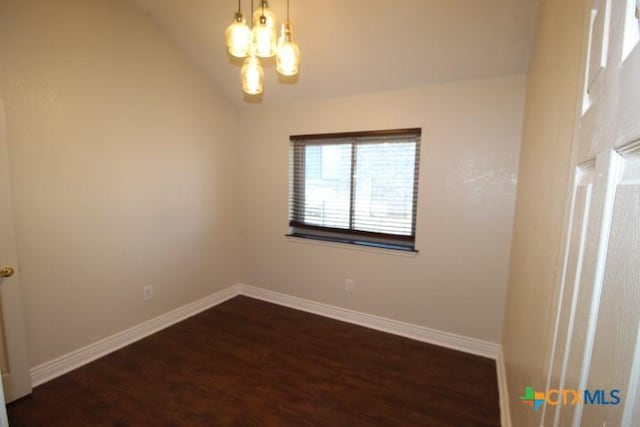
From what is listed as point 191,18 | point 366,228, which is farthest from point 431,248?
point 191,18

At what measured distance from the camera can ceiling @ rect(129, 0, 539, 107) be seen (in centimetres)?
197

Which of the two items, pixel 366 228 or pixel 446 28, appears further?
pixel 366 228

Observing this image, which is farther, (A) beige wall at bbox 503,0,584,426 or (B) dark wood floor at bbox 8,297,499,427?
(B) dark wood floor at bbox 8,297,499,427

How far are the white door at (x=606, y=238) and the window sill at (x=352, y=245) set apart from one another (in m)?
2.11

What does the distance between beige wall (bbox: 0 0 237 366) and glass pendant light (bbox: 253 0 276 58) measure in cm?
156

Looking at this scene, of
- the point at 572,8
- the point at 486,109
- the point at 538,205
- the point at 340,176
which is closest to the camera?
the point at 572,8

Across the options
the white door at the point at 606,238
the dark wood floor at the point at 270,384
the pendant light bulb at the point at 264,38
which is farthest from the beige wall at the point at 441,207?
the white door at the point at 606,238

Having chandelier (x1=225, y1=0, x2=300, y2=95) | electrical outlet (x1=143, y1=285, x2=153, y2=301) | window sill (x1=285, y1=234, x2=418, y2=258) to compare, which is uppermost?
chandelier (x1=225, y1=0, x2=300, y2=95)

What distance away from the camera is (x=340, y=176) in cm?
313

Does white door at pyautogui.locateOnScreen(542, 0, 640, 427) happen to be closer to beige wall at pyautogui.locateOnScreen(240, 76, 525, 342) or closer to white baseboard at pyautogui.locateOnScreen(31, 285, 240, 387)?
beige wall at pyautogui.locateOnScreen(240, 76, 525, 342)

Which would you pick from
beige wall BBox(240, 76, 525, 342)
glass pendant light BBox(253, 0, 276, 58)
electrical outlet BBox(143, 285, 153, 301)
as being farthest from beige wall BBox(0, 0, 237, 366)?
glass pendant light BBox(253, 0, 276, 58)

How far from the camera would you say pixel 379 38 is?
7.44 ft

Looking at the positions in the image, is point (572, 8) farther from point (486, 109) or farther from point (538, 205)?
point (486, 109)

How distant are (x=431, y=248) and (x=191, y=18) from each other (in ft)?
9.25
